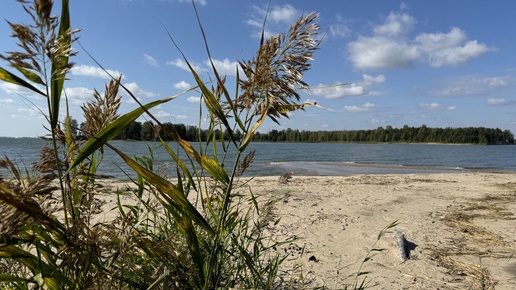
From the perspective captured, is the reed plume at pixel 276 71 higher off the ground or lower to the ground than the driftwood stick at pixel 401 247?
higher

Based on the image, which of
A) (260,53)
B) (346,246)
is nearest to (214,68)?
(260,53)

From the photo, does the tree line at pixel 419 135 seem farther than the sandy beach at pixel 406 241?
Yes

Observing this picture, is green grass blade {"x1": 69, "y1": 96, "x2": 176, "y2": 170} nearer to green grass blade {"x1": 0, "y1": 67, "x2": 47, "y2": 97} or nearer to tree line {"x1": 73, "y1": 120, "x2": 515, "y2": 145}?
green grass blade {"x1": 0, "y1": 67, "x2": 47, "y2": 97}

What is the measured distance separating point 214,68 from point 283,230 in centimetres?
450

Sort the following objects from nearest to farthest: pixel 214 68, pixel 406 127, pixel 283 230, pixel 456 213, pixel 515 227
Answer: pixel 214 68, pixel 283 230, pixel 515 227, pixel 456 213, pixel 406 127

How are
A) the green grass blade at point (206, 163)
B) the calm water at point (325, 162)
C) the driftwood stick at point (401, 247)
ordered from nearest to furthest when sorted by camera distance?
1. the green grass blade at point (206, 163)
2. the driftwood stick at point (401, 247)
3. the calm water at point (325, 162)

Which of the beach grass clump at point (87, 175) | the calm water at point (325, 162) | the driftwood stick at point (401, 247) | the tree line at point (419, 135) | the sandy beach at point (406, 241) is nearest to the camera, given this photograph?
the beach grass clump at point (87, 175)

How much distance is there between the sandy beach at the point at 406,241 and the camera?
135 inches

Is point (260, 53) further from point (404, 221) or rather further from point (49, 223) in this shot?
point (404, 221)

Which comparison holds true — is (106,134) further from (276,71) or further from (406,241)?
(406,241)

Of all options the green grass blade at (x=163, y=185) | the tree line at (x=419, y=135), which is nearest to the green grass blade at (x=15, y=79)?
the green grass blade at (x=163, y=185)

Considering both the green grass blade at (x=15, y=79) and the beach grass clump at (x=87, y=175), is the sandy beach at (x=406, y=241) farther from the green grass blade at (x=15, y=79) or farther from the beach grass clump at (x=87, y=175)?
the green grass blade at (x=15, y=79)

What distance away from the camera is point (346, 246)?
14.9 ft

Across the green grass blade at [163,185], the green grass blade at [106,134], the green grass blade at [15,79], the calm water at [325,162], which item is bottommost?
the calm water at [325,162]
